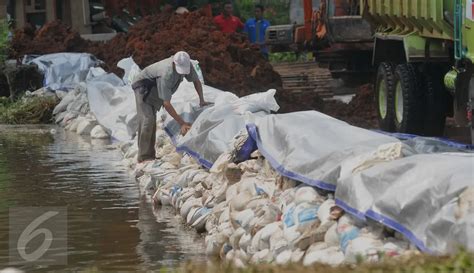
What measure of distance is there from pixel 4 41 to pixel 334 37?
784 cm

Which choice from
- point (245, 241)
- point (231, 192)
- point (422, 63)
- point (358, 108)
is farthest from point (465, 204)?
point (358, 108)

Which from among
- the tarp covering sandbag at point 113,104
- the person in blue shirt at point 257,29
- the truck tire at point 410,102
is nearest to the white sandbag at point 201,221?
the truck tire at point 410,102

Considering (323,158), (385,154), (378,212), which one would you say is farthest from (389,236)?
(323,158)

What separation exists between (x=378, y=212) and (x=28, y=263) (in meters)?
3.09

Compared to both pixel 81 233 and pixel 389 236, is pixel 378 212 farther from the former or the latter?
pixel 81 233

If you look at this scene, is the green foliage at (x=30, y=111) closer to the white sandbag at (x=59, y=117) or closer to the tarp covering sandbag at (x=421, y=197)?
the white sandbag at (x=59, y=117)

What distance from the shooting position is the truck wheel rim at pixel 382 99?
1647 centimetres

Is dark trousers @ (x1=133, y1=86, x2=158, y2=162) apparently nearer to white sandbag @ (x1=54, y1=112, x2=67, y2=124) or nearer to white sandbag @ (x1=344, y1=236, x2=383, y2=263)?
white sandbag @ (x1=54, y1=112, x2=67, y2=124)

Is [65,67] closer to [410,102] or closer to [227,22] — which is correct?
[227,22]

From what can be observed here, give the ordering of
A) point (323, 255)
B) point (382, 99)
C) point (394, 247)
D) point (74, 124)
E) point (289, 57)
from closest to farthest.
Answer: point (394, 247) → point (323, 255) → point (382, 99) → point (74, 124) → point (289, 57)

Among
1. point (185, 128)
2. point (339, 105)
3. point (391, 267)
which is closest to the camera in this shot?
point (391, 267)

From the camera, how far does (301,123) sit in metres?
10.8

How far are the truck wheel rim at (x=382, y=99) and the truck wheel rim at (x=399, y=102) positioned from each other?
17.4 inches

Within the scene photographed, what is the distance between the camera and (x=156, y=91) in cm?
1458
